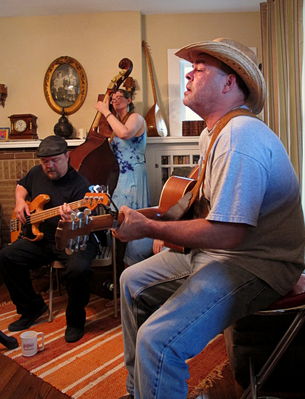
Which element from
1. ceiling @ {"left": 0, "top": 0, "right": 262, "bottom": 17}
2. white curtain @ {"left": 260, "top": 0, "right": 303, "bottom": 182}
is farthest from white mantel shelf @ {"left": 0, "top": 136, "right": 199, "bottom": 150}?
ceiling @ {"left": 0, "top": 0, "right": 262, "bottom": 17}

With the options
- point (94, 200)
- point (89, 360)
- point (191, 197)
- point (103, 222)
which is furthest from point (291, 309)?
point (89, 360)

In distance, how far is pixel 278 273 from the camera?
107 cm

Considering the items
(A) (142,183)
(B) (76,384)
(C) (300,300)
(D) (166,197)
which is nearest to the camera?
(C) (300,300)

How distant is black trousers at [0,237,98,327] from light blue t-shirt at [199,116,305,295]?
114 cm

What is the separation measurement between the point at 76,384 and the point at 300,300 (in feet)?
3.52

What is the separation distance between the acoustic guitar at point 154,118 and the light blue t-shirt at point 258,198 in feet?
7.69

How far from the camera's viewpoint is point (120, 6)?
3328 millimetres

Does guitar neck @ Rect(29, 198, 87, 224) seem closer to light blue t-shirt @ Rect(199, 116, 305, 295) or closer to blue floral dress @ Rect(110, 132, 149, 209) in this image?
blue floral dress @ Rect(110, 132, 149, 209)

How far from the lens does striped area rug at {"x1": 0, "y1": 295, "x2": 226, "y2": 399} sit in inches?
62.0

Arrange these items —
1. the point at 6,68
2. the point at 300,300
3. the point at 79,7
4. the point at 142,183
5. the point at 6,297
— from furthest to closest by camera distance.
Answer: the point at 6,68, the point at 79,7, the point at 142,183, the point at 6,297, the point at 300,300

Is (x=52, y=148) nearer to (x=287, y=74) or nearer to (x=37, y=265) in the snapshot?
(x=37, y=265)

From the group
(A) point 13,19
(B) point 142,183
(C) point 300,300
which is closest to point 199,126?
(B) point 142,183

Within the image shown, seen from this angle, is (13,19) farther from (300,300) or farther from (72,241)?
(300,300)

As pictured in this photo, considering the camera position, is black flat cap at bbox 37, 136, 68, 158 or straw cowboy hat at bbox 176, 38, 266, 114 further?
black flat cap at bbox 37, 136, 68, 158
